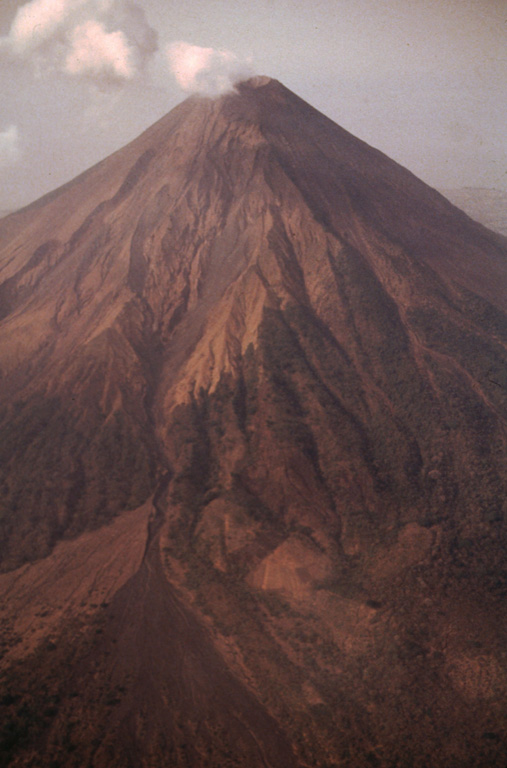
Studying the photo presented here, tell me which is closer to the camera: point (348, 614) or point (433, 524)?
point (348, 614)

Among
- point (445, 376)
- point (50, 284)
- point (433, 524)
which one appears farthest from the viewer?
point (50, 284)

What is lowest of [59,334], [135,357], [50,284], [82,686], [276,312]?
[82,686]

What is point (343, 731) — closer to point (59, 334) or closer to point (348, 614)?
point (348, 614)

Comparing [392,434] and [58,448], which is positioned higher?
[58,448]

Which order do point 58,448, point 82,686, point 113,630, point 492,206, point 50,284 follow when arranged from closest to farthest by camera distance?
point 82,686
point 113,630
point 58,448
point 50,284
point 492,206

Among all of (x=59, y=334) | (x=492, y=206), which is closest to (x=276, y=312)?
(x=59, y=334)

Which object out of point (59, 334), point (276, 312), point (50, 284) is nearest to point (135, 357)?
point (59, 334)

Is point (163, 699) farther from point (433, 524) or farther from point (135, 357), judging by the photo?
point (135, 357)
